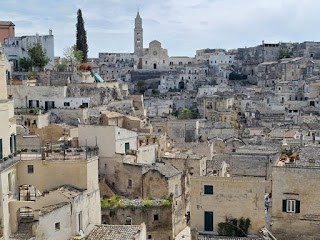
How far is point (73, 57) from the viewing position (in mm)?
58000

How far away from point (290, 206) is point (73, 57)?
37.2 metres

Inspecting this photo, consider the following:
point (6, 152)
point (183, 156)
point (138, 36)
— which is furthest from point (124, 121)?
point (138, 36)

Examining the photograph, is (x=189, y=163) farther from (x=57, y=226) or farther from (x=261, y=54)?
(x=261, y=54)

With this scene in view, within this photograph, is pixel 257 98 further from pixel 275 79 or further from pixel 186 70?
pixel 186 70

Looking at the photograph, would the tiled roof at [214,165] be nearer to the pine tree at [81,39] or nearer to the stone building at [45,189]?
the stone building at [45,189]

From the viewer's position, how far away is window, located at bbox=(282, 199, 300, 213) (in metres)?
26.5

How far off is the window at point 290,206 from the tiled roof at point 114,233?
7666 millimetres

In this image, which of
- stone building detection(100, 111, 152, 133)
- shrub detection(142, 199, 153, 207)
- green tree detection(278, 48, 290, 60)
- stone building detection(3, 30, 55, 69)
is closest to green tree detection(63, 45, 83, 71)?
stone building detection(3, 30, 55, 69)

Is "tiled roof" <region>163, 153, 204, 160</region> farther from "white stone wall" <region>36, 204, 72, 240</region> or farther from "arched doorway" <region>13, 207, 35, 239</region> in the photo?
"white stone wall" <region>36, 204, 72, 240</region>

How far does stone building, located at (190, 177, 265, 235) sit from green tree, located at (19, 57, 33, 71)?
31.1 m

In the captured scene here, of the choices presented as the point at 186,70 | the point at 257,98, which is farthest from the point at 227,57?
the point at 257,98

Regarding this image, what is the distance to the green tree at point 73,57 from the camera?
57.3 m

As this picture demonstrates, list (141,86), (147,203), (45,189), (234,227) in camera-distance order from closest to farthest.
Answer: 1. (45,189)
2. (234,227)
3. (147,203)
4. (141,86)

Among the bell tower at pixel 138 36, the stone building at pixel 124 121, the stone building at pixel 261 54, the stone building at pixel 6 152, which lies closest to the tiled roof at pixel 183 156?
the stone building at pixel 124 121
